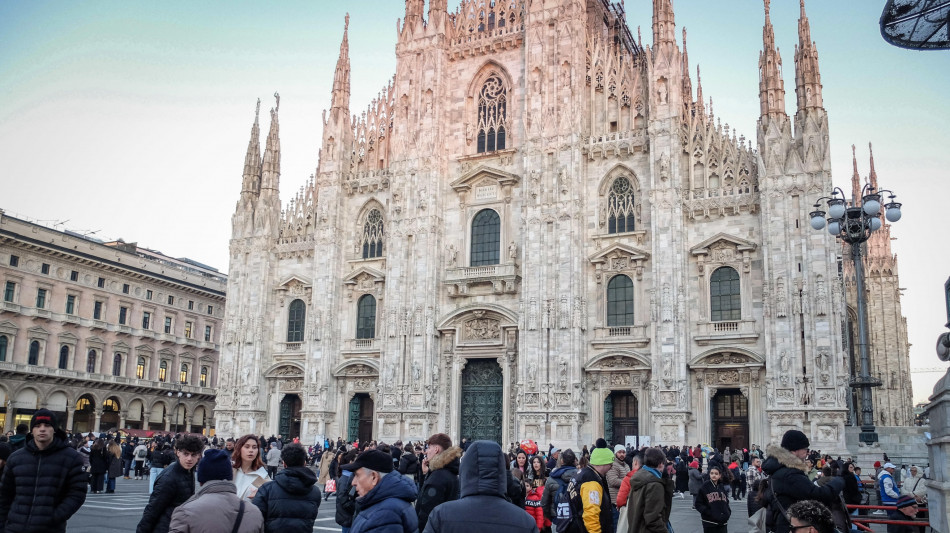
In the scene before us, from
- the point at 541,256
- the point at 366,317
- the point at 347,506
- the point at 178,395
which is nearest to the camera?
the point at 347,506

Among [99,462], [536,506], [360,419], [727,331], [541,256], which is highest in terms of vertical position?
[541,256]

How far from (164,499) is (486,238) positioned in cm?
2922

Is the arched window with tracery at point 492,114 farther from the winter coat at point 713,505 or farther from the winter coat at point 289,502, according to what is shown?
the winter coat at point 289,502

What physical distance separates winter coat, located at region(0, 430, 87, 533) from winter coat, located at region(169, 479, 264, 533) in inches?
97.7

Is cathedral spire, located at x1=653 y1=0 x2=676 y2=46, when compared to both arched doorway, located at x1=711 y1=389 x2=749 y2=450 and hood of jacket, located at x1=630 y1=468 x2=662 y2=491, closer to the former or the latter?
arched doorway, located at x1=711 y1=389 x2=749 y2=450

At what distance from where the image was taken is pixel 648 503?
7391mm

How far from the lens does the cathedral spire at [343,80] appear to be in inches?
1535

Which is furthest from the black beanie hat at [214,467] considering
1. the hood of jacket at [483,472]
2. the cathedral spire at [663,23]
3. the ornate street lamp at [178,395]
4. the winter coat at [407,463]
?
the ornate street lamp at [178,395]

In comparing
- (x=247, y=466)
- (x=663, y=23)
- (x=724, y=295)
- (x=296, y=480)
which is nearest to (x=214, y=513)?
(x=296, y=480)

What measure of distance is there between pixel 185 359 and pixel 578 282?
1312 inches

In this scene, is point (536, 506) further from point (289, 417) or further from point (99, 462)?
point (289, 417)

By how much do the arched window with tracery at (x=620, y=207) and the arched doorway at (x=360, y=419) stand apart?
1329cm

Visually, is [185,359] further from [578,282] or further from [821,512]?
[821,512]

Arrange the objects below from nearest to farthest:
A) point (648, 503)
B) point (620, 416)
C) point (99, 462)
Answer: point (648, 503) < point (99, 462) < point (620, 416)
